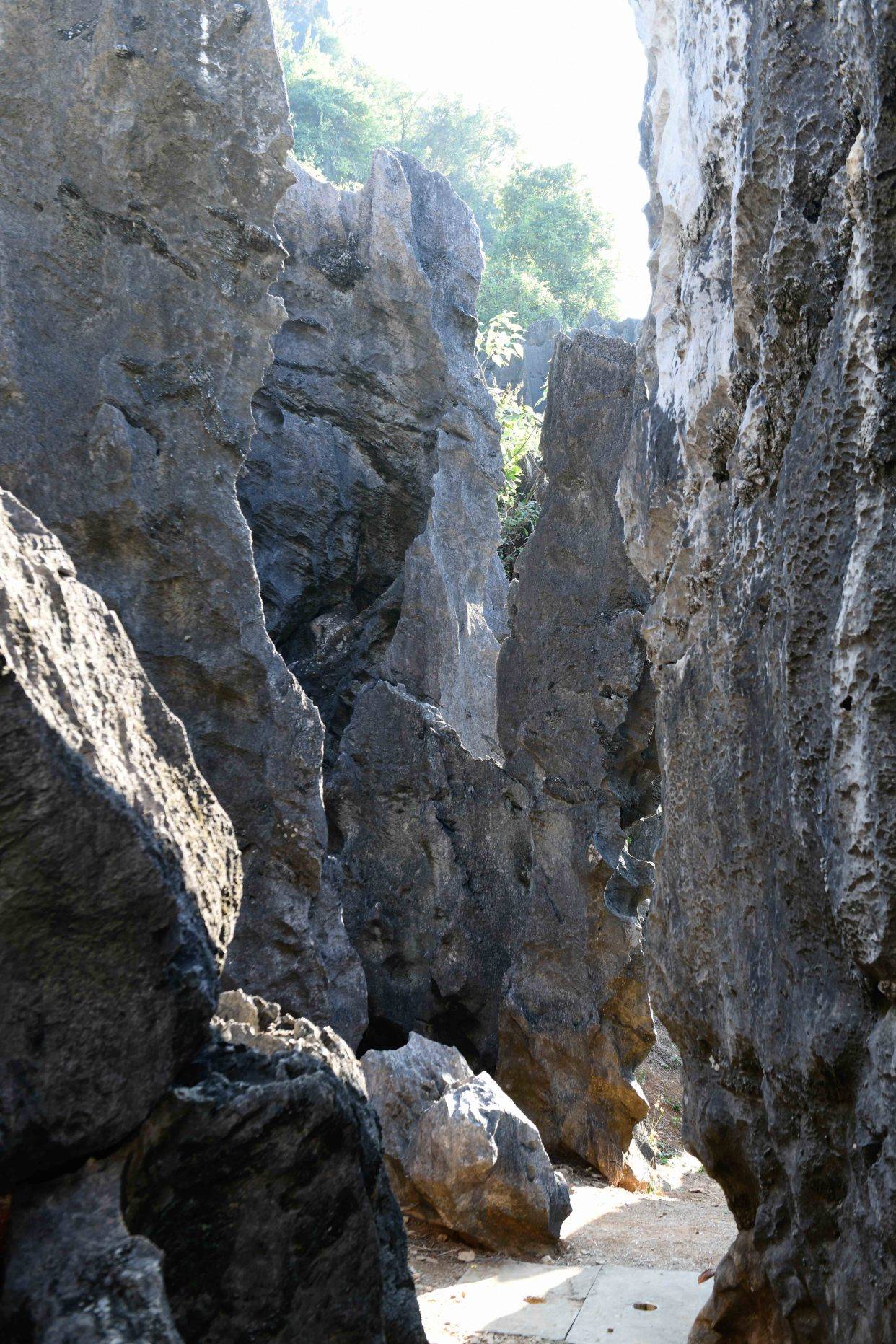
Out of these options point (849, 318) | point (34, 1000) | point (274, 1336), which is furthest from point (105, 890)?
point (849, 318)

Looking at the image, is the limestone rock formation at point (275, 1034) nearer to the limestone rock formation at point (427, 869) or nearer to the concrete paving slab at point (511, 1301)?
the concrete paving slab at point (511, 1301)

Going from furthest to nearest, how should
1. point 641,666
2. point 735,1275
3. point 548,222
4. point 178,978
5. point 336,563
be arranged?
1. point 548,222
2. point 336,563
3. point 641,666
4. point 735,1275
5. point 178,978

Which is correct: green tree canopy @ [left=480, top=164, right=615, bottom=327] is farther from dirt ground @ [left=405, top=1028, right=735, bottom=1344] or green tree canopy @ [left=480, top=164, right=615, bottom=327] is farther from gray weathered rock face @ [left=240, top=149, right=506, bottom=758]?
dirt ground @ [left=405, top=1028, right=735, bottom=1344]

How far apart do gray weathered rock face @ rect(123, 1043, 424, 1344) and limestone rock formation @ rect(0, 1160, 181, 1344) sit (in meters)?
0.14


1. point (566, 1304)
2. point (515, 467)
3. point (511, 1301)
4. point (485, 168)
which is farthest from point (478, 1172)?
point (485, 168)

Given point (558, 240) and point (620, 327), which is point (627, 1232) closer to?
point (620, 327)

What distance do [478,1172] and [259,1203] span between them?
2843 mm

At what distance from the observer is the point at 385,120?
23.4 m

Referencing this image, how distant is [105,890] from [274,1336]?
99 centimetres

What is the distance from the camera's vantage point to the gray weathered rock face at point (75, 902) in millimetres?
2072

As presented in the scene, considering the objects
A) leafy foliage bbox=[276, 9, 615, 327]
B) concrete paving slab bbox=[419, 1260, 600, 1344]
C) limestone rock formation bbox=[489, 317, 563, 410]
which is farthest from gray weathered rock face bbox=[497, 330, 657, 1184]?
leafy foliage bbox=[276, 9, 615, 327]

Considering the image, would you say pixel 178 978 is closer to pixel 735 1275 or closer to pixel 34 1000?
pixel 34 1000

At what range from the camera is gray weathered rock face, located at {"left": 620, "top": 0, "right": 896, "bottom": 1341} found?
2.37 meters

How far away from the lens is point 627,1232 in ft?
18.3
